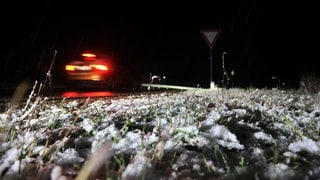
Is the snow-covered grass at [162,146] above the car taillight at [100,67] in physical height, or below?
below

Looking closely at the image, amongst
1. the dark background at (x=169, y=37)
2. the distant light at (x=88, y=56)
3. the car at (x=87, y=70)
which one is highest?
the dark background at (x=169, y=37)

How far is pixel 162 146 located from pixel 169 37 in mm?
38168

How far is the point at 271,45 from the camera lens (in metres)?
33.8

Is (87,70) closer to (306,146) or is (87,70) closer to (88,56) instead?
(88,56)

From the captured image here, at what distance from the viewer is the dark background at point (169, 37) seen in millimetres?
30297

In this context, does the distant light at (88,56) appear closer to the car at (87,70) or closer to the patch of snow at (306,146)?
the car at (87,70)

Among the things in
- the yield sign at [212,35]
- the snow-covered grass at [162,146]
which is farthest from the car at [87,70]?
the snow-covered grass at [162,146]

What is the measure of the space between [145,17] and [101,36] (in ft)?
17.7

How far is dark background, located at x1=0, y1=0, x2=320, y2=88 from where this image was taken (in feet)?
99.4

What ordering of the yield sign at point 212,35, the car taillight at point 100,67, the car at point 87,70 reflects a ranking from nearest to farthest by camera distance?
the yield sign at point 212,35 → the car at point 87,70 → the car taillight at point 100,67

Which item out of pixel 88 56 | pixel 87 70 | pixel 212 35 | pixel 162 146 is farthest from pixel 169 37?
pixel 162 146

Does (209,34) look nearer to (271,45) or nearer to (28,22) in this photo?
(271,45)

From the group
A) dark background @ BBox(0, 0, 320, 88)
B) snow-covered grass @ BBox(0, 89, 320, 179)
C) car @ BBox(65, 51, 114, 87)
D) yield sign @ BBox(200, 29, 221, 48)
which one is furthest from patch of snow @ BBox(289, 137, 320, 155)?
dark background @ BBox(0, 0, 320, 88)

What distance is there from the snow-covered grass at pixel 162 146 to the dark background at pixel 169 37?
18.2m
